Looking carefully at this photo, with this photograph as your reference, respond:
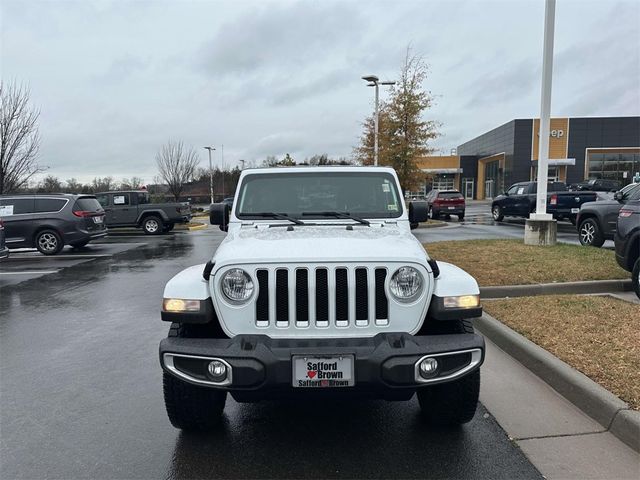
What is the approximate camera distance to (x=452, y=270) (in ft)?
11.2

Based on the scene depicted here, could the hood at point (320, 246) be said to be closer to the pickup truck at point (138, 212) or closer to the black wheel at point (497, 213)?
the pickup truck at point (138, 212)

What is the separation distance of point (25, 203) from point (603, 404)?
47.6ft

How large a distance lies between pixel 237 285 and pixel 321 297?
1.71 feet

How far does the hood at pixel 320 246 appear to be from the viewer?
2947 millimetres

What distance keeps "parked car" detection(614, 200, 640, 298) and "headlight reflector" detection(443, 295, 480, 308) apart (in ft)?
15.5

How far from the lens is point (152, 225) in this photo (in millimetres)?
20000

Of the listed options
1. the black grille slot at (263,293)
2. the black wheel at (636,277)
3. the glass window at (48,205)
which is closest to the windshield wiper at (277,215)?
the black grille slot at (263,293)

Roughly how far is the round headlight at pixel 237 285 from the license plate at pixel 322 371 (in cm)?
51

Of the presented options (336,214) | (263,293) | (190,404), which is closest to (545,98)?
(336,214)

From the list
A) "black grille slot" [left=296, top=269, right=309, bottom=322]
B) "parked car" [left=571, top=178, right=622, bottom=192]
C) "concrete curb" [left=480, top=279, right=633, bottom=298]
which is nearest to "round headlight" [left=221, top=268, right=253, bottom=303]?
"black grille slot" [left=296, top=269, right=309, bottom=322]

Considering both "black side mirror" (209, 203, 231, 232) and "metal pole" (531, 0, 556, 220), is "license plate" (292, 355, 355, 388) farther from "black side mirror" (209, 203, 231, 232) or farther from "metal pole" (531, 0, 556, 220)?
"metal pole" (531, 0, 556, 220)

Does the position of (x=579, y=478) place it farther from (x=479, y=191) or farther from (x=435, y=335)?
(x=479, y=191)

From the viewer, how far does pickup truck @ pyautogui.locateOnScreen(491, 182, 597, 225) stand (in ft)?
62.4

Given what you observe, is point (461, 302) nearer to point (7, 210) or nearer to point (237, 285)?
point (237, 285)
